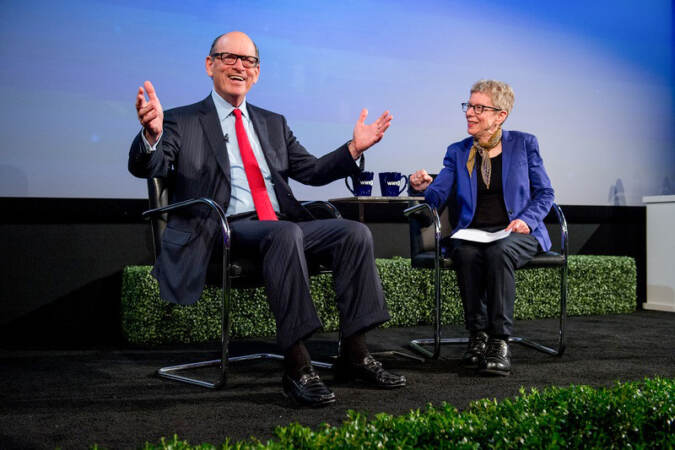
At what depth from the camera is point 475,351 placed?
8.79 feet

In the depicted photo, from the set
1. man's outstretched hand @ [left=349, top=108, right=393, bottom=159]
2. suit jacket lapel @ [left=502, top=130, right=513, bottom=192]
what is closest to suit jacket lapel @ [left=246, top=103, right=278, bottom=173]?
man's outstretched hand @ [left=349, top=108, right=393, bottom=159]

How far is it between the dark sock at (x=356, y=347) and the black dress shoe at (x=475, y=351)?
2.05 feet

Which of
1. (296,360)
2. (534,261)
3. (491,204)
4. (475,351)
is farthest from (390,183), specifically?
(296,360)

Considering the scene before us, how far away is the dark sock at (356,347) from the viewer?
2213 millimetres

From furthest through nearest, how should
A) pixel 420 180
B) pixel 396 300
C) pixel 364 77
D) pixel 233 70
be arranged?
pixel 364 77
pixel 396 300
pixel 420 180
pixel 233 70

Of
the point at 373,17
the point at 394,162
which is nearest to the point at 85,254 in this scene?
the point at 394,162

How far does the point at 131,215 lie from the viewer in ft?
11.6

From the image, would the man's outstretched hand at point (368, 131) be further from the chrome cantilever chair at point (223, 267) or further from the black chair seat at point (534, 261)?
the black chair seat at point (534, 261)

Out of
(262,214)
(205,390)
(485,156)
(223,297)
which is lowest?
(205,390)

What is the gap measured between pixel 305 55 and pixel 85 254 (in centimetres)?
189

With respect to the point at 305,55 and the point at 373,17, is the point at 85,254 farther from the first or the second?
the point at 373,17

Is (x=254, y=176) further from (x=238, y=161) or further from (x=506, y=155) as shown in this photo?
(x=506, y=155)

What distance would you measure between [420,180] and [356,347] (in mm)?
895

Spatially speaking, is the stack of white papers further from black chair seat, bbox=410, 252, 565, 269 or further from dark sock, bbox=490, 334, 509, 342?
dark sock, bbox=490, 334, 509, 342
